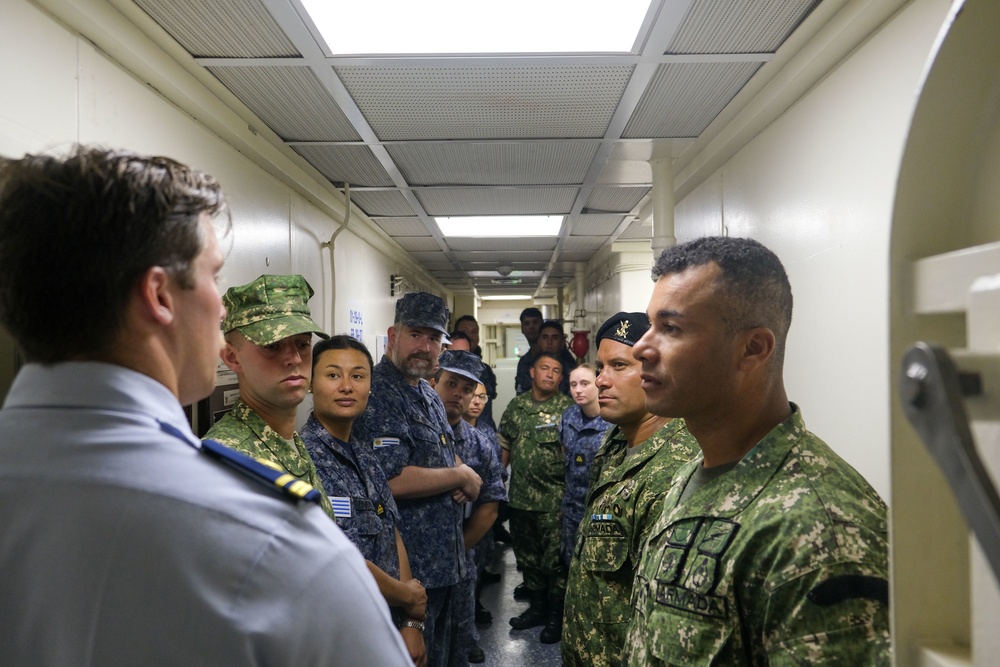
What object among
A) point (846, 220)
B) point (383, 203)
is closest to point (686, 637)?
point (846, 220)

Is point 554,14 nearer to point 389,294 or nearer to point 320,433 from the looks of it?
point 320,433

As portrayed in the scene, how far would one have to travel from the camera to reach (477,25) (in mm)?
1636

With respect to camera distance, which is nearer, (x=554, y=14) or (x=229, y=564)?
(x=229, y=564)

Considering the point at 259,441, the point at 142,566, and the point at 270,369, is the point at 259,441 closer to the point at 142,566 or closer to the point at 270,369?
the point at 270,369

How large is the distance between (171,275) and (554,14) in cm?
129

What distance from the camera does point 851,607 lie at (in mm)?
784

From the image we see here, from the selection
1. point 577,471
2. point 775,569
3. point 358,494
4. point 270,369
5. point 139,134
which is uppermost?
point 139,134

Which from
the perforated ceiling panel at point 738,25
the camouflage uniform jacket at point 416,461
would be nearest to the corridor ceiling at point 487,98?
the perforated ceiling panel at point 738,25

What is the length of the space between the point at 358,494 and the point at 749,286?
1.25 m

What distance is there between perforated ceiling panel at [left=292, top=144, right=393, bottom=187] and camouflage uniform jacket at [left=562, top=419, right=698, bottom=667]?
1.81 meters

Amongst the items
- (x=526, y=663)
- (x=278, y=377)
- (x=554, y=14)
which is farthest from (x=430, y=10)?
(x=526, y=663)

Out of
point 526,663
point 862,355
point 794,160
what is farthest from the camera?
point 526,663

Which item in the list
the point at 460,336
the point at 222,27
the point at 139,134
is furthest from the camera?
the point at 460,336

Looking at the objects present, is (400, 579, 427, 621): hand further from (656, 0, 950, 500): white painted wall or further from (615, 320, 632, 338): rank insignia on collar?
(656, 0, 950, 500): white painted wall
